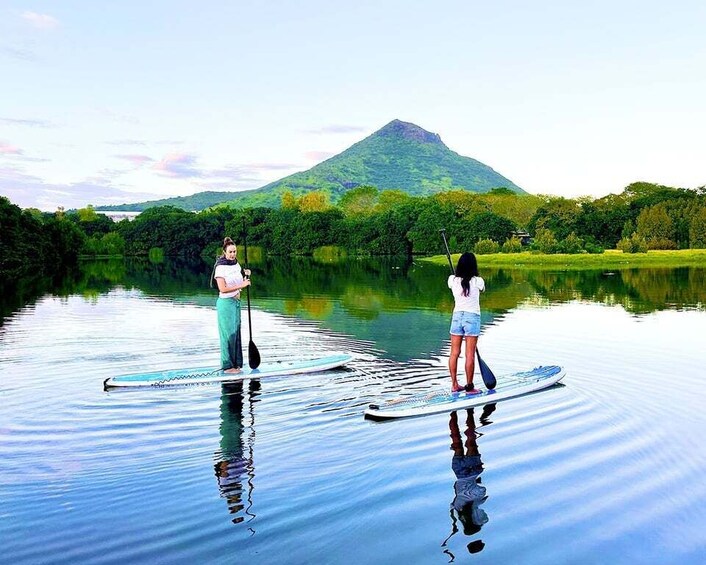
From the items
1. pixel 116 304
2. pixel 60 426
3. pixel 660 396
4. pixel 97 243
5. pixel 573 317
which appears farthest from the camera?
pixel 97 243

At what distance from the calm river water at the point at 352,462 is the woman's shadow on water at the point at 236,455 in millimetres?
36

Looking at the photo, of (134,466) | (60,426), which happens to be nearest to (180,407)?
(60,426)

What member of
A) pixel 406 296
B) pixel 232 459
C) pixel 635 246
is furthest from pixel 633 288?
pixel 635 246

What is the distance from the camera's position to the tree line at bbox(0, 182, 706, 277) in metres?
85.2

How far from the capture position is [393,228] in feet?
390

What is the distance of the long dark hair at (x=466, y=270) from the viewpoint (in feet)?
38.8

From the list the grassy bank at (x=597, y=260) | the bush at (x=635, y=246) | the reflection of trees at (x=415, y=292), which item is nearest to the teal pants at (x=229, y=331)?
the reflection of trees at (x=415, y=292)

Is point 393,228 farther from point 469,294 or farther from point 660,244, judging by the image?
point 469,294

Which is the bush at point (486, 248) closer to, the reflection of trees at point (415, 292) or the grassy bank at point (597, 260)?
the grassy bank at point (597, 260)

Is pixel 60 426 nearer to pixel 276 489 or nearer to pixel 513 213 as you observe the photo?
pixel 276 489

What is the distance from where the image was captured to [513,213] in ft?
470

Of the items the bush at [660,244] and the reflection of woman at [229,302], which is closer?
the reflection of woman at [229,302]

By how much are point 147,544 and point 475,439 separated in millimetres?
5136

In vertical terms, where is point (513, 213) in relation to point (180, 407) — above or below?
above
